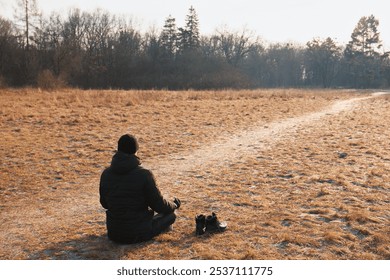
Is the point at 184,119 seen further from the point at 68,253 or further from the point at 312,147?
the point at 68,253

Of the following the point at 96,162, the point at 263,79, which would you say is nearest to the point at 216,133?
the point at 96,162

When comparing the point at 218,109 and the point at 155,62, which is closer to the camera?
the point at 218,109

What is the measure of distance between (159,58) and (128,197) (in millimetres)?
56981

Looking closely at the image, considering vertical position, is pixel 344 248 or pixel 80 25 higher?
pixel 80 25

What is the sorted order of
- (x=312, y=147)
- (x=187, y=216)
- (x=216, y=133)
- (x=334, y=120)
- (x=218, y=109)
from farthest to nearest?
1. (x=218, y=109)
2. (x=334, y=120)
3. (x=216, y=133)
4. (x=312, y=147)
5. (x=187, y=216)

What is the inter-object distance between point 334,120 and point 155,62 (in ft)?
146

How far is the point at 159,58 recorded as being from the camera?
5938 cm

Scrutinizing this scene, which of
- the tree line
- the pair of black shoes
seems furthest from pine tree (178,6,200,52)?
the pair of black shoes

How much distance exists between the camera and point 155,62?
5862cm

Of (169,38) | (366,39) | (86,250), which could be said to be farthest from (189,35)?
(86,250)

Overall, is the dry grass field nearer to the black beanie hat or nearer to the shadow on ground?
the shadow on ground

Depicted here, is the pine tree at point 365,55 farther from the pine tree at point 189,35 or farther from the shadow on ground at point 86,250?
the shadow on ground at point 86,250

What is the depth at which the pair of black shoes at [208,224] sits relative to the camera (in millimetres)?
5137

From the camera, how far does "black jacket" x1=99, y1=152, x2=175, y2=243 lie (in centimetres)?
454
